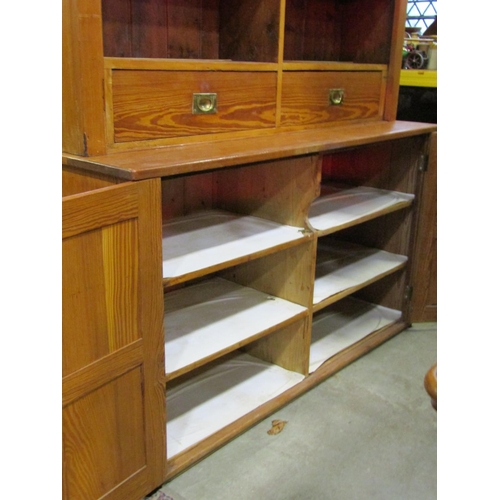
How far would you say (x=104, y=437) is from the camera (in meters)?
1.38

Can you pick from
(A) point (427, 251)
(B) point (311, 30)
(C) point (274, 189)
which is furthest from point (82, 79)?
(A) point (427, 251)

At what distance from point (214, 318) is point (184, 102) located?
2.41 feet

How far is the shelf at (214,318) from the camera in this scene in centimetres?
169

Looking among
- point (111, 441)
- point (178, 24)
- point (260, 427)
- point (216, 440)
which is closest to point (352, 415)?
point (260, 427)

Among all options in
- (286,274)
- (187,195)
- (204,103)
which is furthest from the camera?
(187,195)

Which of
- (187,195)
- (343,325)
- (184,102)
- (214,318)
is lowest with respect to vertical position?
(343,325)

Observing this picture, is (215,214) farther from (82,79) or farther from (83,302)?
(83,302)

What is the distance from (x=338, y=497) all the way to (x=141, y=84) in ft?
4.27

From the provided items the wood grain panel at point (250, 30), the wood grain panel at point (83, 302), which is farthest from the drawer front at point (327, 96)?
the wood grain panel at point (83, 302)

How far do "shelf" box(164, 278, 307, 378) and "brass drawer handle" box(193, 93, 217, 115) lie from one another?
695mm

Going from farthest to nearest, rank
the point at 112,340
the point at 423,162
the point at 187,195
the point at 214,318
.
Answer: the point at 423,162, the point at 187,195, the point at 214,318, the point at 112,340

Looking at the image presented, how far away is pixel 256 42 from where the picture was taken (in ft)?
6.22

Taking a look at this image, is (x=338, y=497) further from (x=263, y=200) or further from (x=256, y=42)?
(x=256, y=42)

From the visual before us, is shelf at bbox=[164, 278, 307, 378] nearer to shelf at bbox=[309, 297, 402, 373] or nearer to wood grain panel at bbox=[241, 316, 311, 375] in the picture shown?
wood grain panel at bbox=[241, 316, 311, 375]
